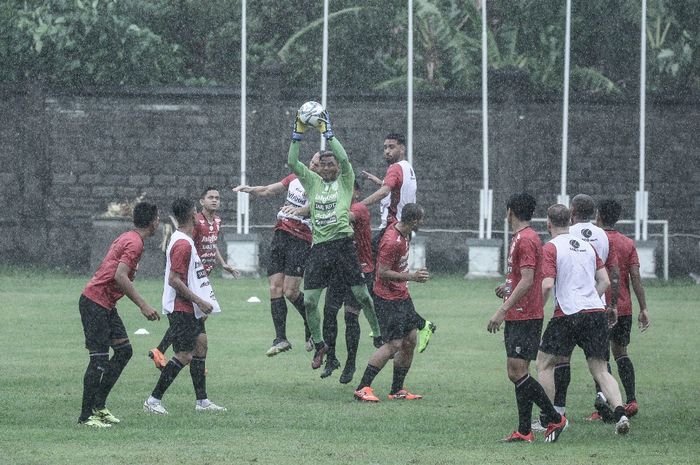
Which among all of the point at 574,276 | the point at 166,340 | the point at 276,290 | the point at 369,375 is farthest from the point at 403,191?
the point at 574,276

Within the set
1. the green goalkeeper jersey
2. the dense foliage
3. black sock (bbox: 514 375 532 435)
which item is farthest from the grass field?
the dense foliage

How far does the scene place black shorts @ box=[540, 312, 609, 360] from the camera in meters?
11.0

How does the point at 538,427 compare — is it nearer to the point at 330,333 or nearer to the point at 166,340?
the point at 330,333

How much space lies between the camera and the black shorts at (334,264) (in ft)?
44.8

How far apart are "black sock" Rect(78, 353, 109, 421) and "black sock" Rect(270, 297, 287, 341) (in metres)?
3.75

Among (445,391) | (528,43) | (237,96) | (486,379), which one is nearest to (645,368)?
(486,379)

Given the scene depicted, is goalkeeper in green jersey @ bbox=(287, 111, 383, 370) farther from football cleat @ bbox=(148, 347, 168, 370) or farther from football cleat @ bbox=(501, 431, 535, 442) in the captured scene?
football cleat @ bbox=(501, 431, 535, 442)

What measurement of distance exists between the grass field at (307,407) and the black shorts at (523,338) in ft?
2.21

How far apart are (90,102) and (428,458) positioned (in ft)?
72.1

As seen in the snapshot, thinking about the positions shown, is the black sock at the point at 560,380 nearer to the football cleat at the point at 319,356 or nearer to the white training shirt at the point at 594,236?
the white training shirt at the point at 594,236

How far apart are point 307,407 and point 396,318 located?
3.89 ft

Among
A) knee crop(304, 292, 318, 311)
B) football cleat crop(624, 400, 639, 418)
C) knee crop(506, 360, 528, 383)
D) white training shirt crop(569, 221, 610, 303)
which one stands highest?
white training shirt crop(569, 221, 610, 303)

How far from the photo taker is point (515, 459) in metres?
9.77

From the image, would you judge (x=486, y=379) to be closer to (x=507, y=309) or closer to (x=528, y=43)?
(x=507, y=309)
